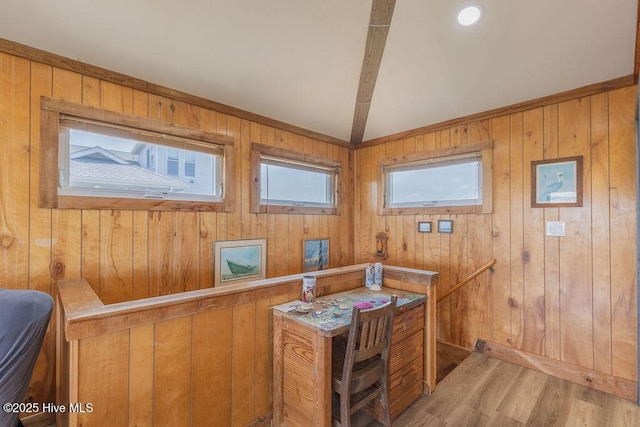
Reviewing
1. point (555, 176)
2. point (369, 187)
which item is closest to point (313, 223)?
point (369, 187)

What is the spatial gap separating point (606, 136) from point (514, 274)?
135 cm

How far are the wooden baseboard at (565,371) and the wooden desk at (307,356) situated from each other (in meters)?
1.25

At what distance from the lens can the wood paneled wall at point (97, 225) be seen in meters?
1.71

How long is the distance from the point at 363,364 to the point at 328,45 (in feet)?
7.61

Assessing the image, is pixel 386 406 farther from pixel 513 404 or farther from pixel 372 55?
pixel 372 55

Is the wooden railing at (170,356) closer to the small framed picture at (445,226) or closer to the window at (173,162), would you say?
the window at (173,162)

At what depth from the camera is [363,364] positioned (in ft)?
5.82

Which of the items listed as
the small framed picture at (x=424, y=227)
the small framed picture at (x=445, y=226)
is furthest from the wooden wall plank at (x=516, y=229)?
the small framed picture at (x=424, y=227)

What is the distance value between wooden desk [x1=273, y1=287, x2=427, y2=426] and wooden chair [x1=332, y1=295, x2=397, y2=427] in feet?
0.29

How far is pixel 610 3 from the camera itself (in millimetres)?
1703

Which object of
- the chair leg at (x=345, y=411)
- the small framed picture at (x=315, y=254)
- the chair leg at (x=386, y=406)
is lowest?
the chair leg at (x=386, y=406)

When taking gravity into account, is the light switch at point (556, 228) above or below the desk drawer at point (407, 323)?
above

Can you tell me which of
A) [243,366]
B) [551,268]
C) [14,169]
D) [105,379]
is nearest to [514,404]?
[551,268]

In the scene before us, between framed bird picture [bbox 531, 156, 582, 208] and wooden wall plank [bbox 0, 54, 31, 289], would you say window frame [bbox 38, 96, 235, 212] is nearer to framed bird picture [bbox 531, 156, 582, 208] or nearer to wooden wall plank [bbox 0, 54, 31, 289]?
wooden wall plank [bbox 0, 54, 31, 289]
